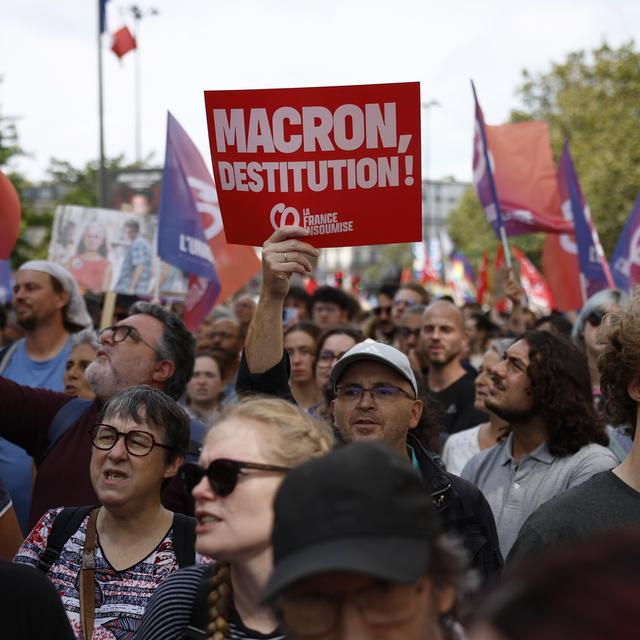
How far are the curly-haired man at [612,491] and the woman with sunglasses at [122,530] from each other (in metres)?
1.08

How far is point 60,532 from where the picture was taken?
325 cm

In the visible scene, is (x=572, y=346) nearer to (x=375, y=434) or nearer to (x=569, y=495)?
(x=375, y=434)

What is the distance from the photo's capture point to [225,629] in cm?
226

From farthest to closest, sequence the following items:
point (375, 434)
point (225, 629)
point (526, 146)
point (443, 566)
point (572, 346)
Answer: point (526, 146) < point (572, 346) < point (375, 434) < point (225, 629) < point (443, 566)

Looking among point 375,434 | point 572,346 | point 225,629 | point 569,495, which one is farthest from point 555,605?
point 572,346

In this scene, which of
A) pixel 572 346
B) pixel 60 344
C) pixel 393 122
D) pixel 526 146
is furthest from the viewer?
pixel 526 146

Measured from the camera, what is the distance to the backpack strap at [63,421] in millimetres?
4055

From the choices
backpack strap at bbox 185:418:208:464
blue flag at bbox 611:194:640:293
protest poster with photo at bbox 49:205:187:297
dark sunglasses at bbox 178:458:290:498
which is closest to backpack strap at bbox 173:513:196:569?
backpack strap at bbox 185:418:208:464

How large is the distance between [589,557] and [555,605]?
0.18ft

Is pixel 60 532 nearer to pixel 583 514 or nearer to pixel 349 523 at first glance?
pixel 583 514

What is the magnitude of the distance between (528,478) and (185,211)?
4106 millimetres

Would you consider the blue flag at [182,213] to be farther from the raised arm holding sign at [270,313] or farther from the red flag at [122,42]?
the red flag at [122,42]

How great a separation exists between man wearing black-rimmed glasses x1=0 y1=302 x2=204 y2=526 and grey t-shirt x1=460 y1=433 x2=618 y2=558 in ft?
4.29

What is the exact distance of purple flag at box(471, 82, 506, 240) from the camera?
8.70 meters
